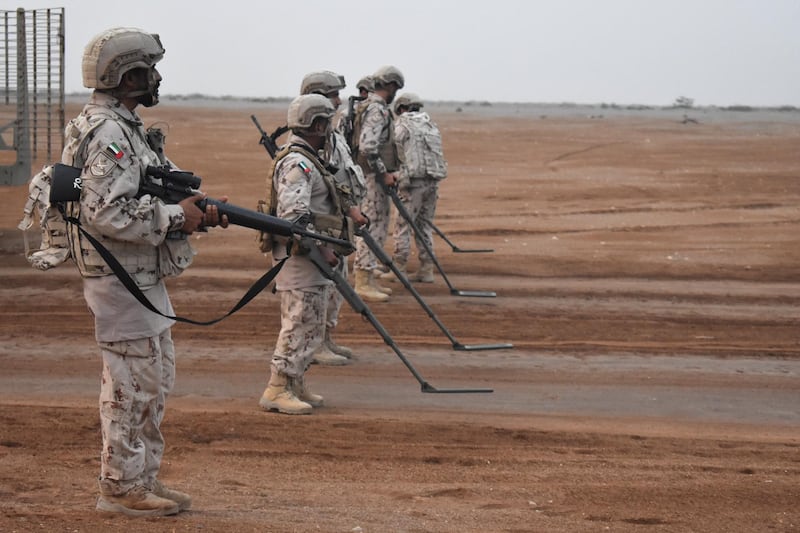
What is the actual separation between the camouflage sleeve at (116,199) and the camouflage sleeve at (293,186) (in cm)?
249

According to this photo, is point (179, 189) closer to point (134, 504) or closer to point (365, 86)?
point (134, 504)

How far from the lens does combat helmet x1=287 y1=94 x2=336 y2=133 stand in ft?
27.0

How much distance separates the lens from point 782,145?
3584 cm

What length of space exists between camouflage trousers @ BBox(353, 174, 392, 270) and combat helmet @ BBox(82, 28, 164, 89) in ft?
23.5

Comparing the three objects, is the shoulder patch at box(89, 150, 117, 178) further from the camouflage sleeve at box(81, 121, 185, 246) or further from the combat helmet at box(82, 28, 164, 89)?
the combat helmet at box(82, 28, 164, 89)

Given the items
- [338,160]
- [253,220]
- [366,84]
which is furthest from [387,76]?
[253,220]

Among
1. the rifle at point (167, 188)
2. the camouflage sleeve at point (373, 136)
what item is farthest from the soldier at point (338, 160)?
the rifle at point (167, 188)

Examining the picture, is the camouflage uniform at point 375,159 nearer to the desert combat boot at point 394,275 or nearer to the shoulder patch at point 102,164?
the desert combat boot at point 394,275

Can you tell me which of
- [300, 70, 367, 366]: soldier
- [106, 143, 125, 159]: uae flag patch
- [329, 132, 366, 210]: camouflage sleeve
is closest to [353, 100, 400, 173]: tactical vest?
[300, 70, 367, 366]: soldier

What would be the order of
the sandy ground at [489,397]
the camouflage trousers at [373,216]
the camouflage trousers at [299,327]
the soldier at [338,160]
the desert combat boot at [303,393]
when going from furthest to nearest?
the camouflage trousers at [373,216], the soldier at [338,160], the desert combat boot at [303,393], the camouflage trousers at [299,327], the sandy ground at [489,397]

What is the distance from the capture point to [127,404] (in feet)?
18.4

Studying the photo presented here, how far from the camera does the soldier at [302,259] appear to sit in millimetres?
8227

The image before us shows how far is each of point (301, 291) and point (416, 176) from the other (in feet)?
18.5

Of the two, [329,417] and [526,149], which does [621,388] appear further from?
[526,149]
